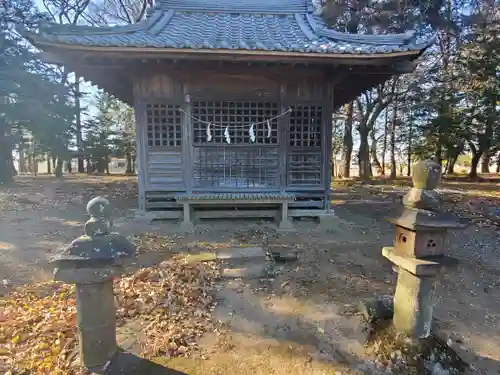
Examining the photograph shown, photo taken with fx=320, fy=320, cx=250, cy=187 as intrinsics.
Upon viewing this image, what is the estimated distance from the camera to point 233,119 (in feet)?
24.4

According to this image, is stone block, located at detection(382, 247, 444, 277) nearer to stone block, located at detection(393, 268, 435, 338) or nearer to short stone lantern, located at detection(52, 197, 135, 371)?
stone block, located at detection(393, 268, 435, 338)

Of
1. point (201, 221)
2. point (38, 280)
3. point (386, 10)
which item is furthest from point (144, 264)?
point (386, 10)

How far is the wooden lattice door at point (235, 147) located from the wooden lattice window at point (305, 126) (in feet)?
1.35

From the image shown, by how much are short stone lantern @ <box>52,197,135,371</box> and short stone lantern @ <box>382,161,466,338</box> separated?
2.35 metres

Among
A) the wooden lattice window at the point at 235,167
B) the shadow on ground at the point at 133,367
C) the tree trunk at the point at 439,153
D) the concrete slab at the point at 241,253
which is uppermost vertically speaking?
the tree trunk at the point at 439,153

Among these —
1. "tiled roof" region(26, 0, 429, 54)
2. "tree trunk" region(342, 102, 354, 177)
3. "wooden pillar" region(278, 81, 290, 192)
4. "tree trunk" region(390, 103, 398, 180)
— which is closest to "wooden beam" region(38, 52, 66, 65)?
"tiled roof" region(26, 0, 429, 54)

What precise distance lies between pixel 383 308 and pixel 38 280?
4.55m

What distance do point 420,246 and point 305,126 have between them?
5172 mm

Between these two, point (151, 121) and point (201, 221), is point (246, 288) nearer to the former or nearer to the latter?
point (201, 221)

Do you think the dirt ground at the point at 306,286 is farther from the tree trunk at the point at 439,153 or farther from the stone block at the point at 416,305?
the tree trunk at the point at 439,153

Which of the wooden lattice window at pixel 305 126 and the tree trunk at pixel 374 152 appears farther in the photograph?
the tree trunk at pixel 374 152

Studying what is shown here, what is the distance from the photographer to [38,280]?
14.8 ft

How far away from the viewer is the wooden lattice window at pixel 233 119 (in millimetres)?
7359

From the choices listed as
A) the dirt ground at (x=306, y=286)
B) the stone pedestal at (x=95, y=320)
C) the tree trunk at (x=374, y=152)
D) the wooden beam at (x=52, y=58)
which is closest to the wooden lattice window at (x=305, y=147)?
the dirt ground at (x=306, y=286)
